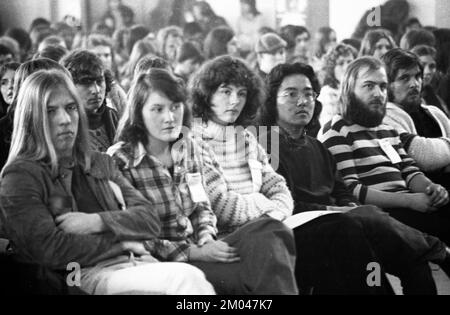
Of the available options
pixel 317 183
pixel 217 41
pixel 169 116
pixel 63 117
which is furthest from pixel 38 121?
pixel 317 183

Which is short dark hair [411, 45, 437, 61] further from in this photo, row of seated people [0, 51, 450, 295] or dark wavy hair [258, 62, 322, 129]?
dark wavy hair [258, 62, 322, 129]

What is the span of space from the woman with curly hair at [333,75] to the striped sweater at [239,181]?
0.39 m

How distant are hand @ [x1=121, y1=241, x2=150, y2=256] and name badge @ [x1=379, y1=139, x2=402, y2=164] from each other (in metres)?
1.19

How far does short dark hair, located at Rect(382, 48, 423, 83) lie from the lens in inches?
127

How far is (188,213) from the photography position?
8.95 feet

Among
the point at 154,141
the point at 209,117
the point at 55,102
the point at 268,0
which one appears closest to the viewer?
the point at 55,102

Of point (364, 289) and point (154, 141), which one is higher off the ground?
point (154, 141)

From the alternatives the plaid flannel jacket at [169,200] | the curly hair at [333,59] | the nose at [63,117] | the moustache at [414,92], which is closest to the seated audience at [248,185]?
the plaid flannel jacket at [169,200]

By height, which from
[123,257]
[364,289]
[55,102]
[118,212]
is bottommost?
[364,289]

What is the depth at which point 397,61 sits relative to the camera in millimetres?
3234

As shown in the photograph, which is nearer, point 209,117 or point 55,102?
point 55,102

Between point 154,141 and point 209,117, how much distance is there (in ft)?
0.96
